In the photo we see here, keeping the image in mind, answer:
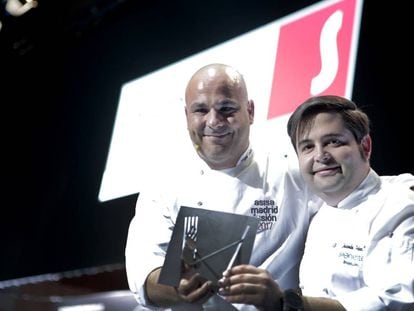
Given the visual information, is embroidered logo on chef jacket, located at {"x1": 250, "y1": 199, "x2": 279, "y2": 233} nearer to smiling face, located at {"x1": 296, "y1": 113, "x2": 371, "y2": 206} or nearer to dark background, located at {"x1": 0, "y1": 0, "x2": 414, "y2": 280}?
smiling face, located at {"x1": 296, "y1": 113, "x2": 371, "y2": 206}

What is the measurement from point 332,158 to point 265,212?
0.67 ft

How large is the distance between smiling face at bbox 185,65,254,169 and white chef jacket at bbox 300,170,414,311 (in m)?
0.23

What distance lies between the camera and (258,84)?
2293 mm

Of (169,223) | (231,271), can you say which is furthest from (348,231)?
(169,223)

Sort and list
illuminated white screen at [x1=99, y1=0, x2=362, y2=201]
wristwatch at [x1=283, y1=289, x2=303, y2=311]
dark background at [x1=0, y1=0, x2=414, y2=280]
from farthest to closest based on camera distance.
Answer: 1. dark background at [x1=0, y1=0, x2=414, y2=280]
2. illuminated white screen at [x1=99, y1=0, x2=362, y2=201]
3. wristwatch at [x1=283, y1=289, x2=303, y2=311]

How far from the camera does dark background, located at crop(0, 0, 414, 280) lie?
2.94m

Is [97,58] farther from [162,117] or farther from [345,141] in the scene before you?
[345,141]

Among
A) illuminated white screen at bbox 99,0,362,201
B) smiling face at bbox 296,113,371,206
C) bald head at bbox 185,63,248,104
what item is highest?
illuminated white screen at bbox 99,0,362,201

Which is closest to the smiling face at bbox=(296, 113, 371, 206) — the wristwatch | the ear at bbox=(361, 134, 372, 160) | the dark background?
the ear at bbox=(361, 134, 372, 160)

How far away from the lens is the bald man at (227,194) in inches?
46.6

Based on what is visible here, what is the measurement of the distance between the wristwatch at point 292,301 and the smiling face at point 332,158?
0.71 ft

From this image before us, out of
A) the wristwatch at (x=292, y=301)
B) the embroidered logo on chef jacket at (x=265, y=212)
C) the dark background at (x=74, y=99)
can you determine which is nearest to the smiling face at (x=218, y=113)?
the embroidered logo on chef jacket at (x=265, y=212)

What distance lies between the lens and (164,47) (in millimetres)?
3051

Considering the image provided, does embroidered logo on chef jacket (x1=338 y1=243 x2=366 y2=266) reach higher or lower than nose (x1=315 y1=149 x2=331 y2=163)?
lower
